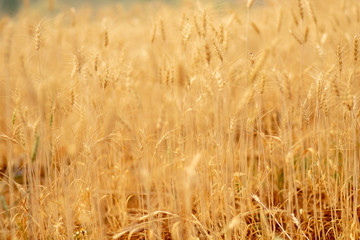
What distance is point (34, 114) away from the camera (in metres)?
1.96

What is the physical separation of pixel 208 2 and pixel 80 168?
116cm

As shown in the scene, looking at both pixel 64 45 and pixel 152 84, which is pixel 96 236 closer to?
pixel 152 84

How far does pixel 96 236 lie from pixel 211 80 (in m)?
0.88

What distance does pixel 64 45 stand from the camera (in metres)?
4.10

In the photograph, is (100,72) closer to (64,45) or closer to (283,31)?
(64,45)

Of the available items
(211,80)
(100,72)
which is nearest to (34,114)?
(100,72)

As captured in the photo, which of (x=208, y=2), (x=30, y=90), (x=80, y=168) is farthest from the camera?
(x=208, y=2)

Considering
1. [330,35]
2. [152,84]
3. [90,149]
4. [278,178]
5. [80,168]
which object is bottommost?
[278,178]

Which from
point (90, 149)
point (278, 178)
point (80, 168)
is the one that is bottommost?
point (278, 178)

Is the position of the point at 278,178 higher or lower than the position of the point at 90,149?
lower

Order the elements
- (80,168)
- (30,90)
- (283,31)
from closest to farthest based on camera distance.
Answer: (30,90)
(80,168)
(283,31)

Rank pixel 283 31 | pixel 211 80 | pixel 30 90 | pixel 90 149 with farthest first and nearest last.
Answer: pixel 283 31, pixel 211 80, pixel 90 149, pixel 30 90

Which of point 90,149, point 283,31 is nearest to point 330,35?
point 283,31

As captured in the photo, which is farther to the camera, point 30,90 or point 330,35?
point 330,35
